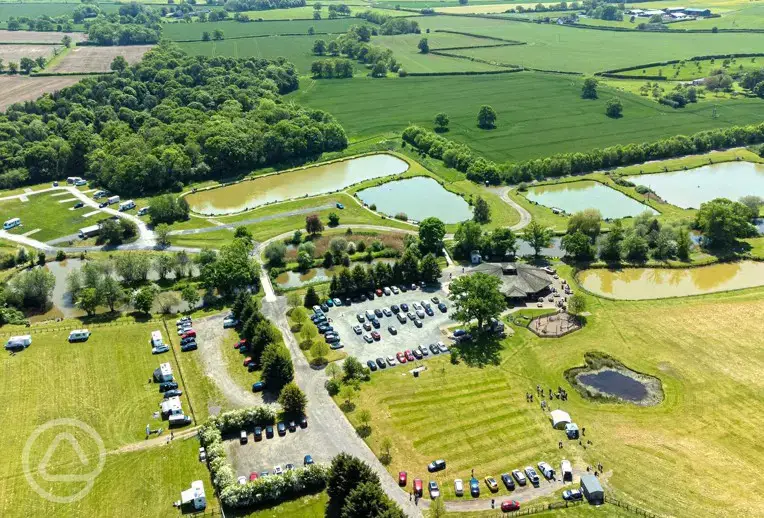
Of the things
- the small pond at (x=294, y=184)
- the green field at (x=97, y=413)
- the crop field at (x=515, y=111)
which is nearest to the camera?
the green field at (x=97, y=413)

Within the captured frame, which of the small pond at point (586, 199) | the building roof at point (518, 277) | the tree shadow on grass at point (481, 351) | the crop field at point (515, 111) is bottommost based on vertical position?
the tree shadow on grass at point (481, 351)

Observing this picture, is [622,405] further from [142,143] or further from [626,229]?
[142,143]

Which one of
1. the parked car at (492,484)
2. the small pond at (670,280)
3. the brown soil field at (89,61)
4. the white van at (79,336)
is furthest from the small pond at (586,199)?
the brown soil field at (89,61)

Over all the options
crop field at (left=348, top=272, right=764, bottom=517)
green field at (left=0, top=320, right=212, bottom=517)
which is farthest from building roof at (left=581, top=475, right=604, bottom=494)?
green field at (left=0, top=320, right=212, bottom=517)

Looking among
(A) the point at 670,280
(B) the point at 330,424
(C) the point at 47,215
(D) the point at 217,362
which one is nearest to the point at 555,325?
(A) the point at 670,280

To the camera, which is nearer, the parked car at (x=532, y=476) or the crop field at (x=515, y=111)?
the parked car at (x=532, y=476)

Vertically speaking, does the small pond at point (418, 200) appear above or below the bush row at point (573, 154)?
below

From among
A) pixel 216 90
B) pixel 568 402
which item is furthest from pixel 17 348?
pixel 216 90

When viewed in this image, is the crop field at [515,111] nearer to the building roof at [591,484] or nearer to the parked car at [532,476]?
the parked car at [532,476]
